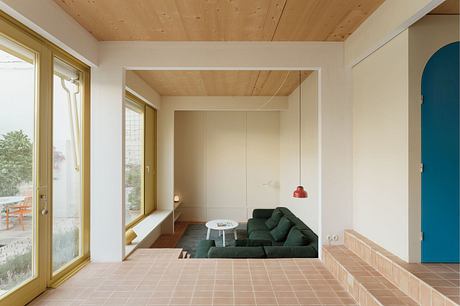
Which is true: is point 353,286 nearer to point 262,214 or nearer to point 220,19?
point 220,19

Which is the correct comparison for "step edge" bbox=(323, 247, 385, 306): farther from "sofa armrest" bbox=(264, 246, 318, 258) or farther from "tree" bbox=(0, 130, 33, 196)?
"tree" bbox=(0, 130, 33, 196)

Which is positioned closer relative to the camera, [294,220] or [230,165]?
[294,220]

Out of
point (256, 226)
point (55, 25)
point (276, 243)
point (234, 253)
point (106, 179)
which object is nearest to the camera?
point (55, 25)

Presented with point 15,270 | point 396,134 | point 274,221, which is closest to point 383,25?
point 396,134

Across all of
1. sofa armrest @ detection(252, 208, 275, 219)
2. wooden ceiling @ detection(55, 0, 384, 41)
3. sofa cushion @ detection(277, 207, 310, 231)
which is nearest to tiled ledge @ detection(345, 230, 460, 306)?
sofa cushion @ detection(277, 207, 310, 231)

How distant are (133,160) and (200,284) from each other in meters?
2.98

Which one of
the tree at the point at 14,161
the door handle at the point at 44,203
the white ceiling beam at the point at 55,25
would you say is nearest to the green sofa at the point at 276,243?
the door handle at the point at 44,203

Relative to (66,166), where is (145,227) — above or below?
below

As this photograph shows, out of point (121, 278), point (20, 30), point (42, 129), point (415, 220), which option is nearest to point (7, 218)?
point (42, 129)

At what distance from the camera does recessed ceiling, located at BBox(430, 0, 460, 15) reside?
2.26 meters

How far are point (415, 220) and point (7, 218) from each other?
3153 millimetres

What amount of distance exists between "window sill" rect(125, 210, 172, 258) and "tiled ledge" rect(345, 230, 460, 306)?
2.67 m

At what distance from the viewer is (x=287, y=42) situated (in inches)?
129

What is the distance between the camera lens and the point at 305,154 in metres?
4.88
